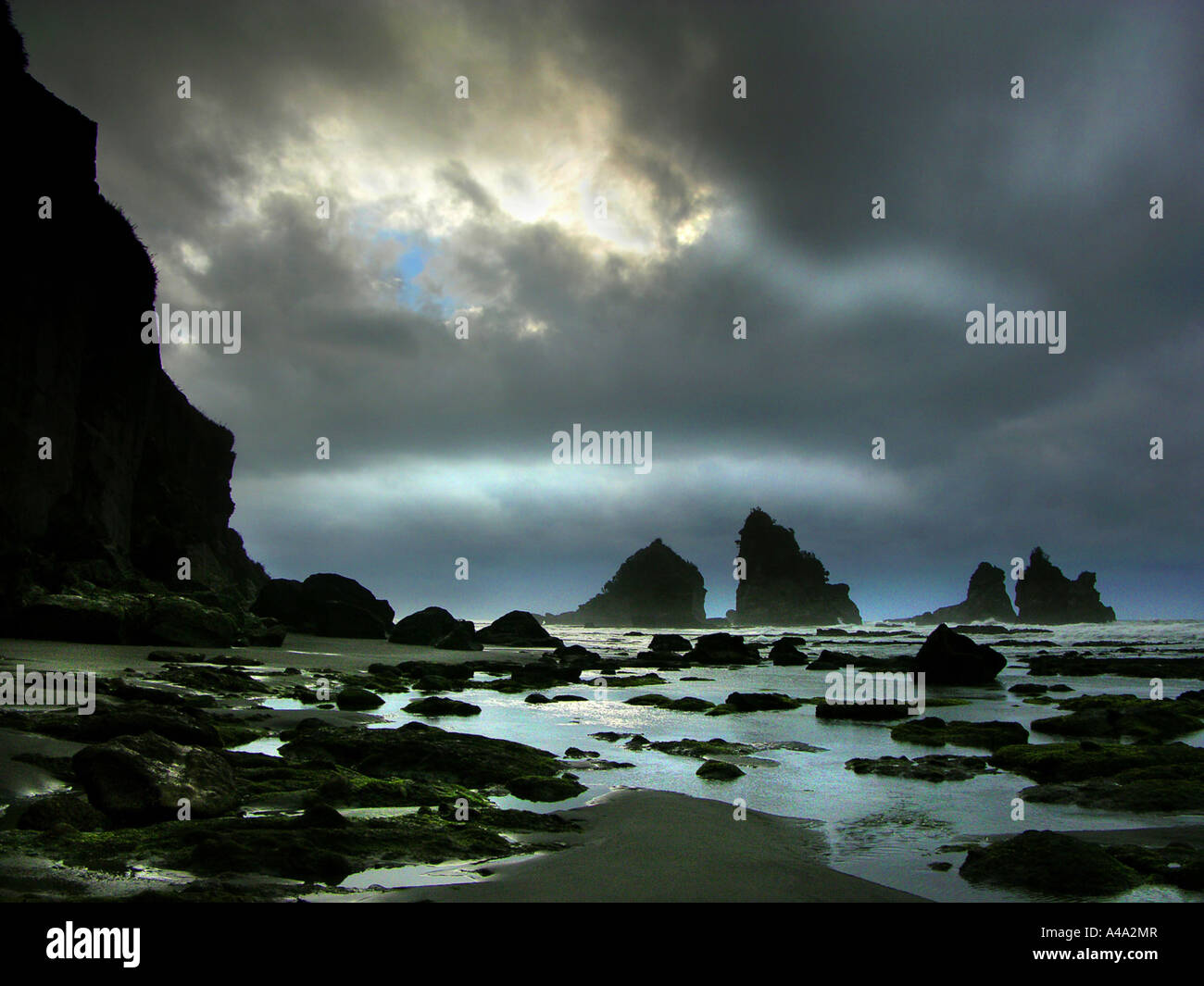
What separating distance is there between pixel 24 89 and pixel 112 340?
42.8 feet

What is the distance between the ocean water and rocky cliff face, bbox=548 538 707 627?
141747 mm

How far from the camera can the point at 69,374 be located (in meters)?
33.6

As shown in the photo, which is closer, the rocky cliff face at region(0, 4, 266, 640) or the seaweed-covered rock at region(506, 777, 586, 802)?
the seaweed-covered rock at region(506, 777, 586, 802)

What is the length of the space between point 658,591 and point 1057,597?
272 feet

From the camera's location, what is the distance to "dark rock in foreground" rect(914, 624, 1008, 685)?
3519 centimetres

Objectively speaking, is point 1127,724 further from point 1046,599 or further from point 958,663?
point 1046,599

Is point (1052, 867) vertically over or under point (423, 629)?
over

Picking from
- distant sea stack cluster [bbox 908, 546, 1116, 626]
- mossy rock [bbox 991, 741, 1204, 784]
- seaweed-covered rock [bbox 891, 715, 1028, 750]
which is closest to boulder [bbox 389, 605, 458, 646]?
seaweed-covered rock [bbox 891, 715, 1028, 750]

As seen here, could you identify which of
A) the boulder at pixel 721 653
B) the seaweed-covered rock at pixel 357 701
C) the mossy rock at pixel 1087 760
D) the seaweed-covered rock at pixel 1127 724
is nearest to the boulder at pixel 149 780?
the seaweed-covered rock at pixel 357 701

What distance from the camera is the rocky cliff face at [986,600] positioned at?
156m

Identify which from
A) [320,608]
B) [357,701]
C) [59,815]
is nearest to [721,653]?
[320,608]

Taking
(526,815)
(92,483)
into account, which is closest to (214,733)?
(526,815)

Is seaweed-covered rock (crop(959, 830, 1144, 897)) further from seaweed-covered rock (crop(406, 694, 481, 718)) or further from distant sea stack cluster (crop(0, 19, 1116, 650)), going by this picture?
distant sea stack cluster (crop(0, 19, 1116, 650))
